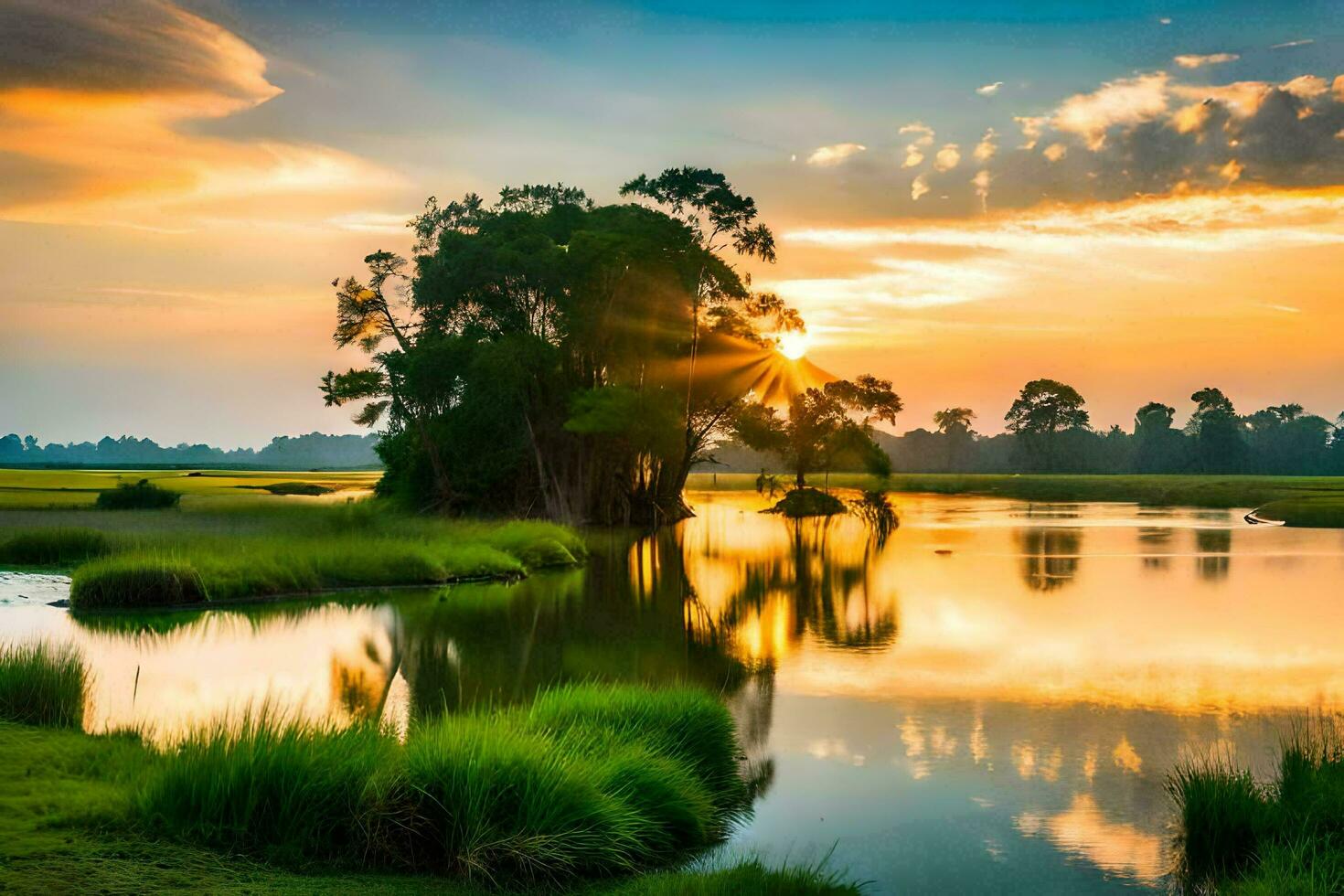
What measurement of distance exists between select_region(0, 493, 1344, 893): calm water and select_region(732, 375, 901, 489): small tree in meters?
35.0

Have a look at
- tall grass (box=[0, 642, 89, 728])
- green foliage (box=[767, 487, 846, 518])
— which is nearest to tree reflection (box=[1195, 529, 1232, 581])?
green foliage (box=[767, 487, 846, 518])

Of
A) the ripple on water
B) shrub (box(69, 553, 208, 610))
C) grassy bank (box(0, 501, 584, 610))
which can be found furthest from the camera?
grassy bank (box(0, 501, 584, 610))

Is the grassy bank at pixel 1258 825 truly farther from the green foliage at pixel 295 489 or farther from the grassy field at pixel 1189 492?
the green foliage at pixel 295 489

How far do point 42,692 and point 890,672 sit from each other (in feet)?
33.0

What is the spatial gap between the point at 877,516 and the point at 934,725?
1686 inches

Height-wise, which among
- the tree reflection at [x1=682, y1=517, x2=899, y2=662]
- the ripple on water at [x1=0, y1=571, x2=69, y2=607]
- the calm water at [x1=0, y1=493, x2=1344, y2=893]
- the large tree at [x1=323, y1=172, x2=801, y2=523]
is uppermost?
the large tree at [x1=323, y1=172, x2=801, y2=523]

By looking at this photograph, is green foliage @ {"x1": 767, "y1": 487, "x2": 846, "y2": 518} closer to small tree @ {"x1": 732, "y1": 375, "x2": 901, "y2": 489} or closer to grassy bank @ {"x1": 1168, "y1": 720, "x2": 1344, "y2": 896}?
small tree @ {"x1": 732, "y1": 375, "x2": 901, "y2": 489}

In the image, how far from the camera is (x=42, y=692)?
9828mm

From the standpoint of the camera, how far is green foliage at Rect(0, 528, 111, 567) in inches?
1032

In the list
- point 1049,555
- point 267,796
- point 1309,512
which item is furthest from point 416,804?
point 1309,512

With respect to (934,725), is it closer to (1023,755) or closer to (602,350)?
(1023,755)

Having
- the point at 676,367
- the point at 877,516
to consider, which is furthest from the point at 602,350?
the point at 877,516

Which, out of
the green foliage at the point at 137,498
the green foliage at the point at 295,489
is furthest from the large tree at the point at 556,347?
the green foliage at the point at 295,489

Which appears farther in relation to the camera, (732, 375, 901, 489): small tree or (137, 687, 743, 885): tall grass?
(732, 375, 901, 489): small tree
